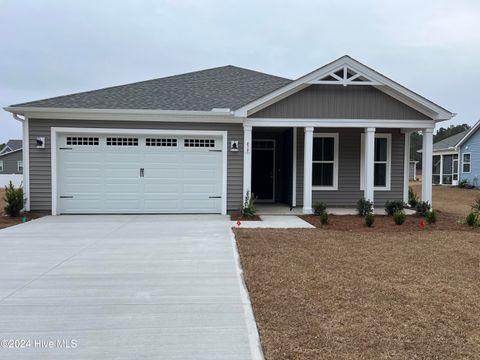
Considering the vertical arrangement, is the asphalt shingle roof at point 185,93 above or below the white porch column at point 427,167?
above

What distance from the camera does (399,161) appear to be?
13320 millimetres

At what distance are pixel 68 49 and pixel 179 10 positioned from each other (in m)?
6.83

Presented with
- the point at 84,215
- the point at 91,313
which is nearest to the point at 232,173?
the point at 84,215

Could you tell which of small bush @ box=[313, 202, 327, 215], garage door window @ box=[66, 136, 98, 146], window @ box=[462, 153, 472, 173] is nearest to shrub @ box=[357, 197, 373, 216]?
small bush @ box=[313, 202, 327, 215]

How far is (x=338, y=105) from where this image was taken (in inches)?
453

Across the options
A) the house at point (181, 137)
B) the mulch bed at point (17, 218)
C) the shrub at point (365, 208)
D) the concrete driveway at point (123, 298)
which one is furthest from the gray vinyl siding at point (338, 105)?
the mulch bed at point (17, 218)

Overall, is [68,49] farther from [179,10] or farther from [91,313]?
[91,313]

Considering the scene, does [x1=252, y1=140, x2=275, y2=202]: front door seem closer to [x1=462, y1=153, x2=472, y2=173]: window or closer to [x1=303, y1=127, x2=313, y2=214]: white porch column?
[x1=303, y1=127, x2=313, y2=214]: white porch column

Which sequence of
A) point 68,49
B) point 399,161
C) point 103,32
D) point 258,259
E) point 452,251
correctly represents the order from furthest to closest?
point 68,49 → point 103,32 → point 399,161 → point 452,251 → point 258,259

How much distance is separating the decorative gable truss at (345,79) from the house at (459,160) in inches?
695

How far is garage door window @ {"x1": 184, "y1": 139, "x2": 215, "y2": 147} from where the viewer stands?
1155cm

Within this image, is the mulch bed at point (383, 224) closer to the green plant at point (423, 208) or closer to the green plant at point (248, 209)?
the green plant at point (423, 208)

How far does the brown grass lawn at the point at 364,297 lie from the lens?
3.22 metres

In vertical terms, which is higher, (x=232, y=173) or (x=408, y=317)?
(x=232, y=173)
